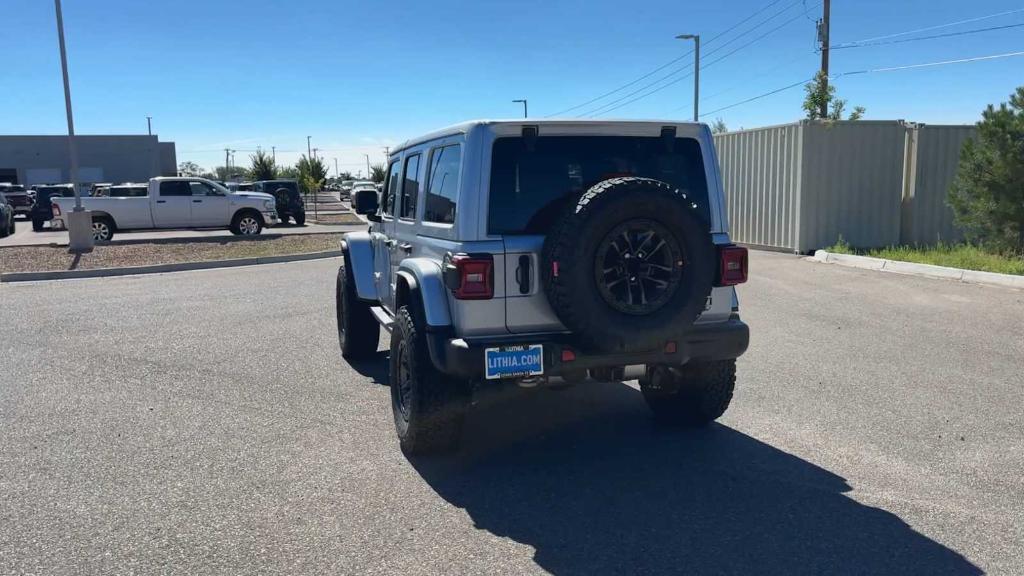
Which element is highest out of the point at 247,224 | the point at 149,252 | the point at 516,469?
the point at 247,224

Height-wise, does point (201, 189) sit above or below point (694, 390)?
above

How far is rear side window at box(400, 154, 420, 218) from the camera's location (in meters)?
5.57

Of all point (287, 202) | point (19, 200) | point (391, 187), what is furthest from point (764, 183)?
point (19, 200)

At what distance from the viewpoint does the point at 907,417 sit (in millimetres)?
5582

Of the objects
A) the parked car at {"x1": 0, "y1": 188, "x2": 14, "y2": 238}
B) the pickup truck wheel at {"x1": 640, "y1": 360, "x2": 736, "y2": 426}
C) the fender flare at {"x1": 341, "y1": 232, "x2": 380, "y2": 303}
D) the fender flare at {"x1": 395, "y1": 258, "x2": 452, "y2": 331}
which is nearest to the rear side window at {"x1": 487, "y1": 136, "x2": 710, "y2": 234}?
the fender flare at {"x1": 395, "y1": 258, "x2": 452, "y2": 331}

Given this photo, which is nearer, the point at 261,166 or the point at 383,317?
the point at 383,317

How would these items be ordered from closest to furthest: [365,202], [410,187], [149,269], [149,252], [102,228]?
[410,187], [365,202], [149,269], [149,252], [102,228]

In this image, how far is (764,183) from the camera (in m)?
17.5

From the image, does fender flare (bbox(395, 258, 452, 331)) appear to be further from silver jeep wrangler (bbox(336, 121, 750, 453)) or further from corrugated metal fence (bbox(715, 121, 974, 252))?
corrugated metal fence (bbox(715, 121, 974, 252))

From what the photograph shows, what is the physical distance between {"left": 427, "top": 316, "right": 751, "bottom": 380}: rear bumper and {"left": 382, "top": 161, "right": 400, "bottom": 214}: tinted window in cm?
234

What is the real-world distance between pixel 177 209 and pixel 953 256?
20025mm

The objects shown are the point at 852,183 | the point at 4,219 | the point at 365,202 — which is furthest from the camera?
the point at 4,219

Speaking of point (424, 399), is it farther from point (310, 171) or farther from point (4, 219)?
point (310, 171)

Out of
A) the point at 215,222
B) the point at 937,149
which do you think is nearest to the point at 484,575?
the point at 937,149
